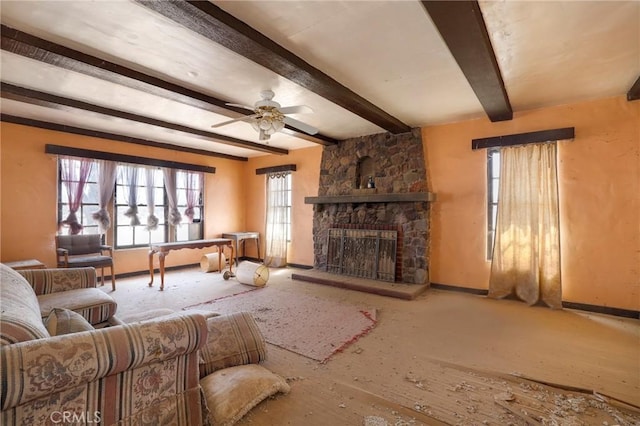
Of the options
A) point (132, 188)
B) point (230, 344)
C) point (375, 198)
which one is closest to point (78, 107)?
point (132, 188)

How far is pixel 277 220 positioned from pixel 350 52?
4.46m

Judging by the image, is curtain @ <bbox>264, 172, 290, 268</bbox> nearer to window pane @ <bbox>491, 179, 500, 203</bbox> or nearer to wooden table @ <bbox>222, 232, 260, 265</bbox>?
wooden table @ <bbox>222, 232, 260, 265</bbox>

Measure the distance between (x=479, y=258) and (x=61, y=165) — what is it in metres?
6.39

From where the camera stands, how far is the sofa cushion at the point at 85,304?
2.28 meters

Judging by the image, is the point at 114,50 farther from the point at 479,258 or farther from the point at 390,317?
the point at 479,258

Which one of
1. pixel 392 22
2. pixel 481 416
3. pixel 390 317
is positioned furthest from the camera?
pixel 390 317

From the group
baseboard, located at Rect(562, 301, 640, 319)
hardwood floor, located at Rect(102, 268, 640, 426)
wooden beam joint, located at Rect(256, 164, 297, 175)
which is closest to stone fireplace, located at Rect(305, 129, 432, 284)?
wooden beam joint, located at Rect(256, 164, 297, 175)

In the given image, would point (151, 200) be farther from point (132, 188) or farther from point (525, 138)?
point (525, 138)

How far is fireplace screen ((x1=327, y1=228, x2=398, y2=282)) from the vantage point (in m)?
4.71

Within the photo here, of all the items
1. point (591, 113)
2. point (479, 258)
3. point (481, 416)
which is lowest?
point (481, 416)

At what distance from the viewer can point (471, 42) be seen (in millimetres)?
2107

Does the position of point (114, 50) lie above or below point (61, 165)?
above

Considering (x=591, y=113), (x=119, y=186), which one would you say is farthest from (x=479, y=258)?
(x=119, y=186)

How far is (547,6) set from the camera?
6.26ft
